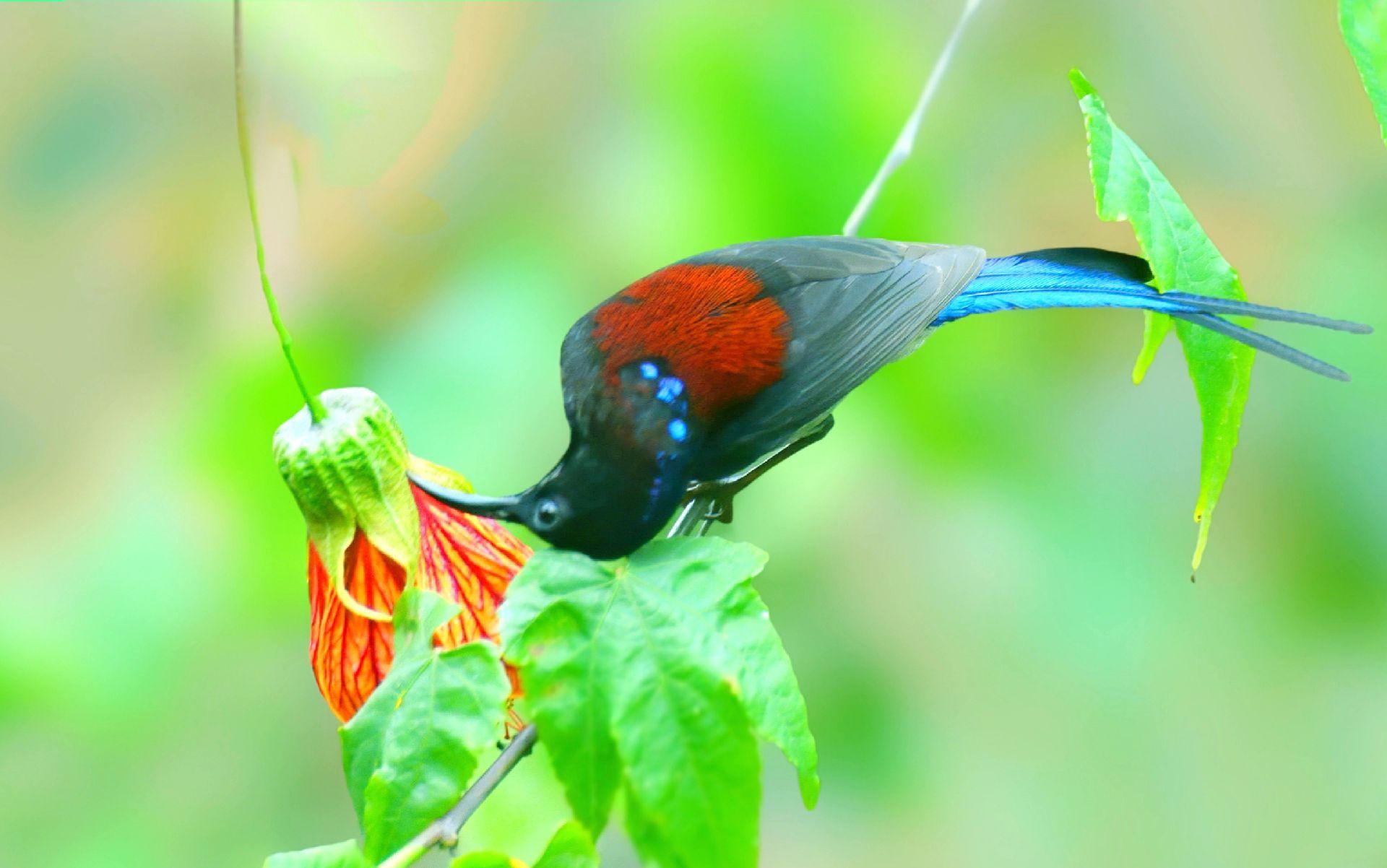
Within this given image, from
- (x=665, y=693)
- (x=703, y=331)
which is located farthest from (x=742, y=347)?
(x=665, y=693)

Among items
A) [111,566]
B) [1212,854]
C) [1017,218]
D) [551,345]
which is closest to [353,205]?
[551,345]

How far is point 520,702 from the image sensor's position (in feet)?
3.34

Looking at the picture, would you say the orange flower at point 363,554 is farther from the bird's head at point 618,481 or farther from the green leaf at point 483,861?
the green leaf at point 483,861

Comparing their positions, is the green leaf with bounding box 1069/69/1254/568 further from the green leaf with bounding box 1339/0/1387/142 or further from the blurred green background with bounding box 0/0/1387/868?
the blurred green background with bounding box 0/0/1387/868

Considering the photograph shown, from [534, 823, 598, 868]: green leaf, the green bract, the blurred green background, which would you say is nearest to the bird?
the green bract

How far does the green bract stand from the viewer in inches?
31.3

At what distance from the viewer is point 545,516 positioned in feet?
3.46

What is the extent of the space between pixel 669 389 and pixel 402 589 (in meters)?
0.29

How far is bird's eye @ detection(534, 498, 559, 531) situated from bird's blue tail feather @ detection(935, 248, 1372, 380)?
0.55 metres

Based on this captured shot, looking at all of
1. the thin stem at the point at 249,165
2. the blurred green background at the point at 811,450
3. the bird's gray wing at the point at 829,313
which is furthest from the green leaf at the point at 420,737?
the blurred green background at the point at 811,450

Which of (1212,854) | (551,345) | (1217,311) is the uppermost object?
(551,345)

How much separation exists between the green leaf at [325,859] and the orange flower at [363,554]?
0.21 metres

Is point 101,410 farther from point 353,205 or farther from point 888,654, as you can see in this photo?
point 888,654

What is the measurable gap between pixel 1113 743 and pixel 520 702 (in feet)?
5.80
